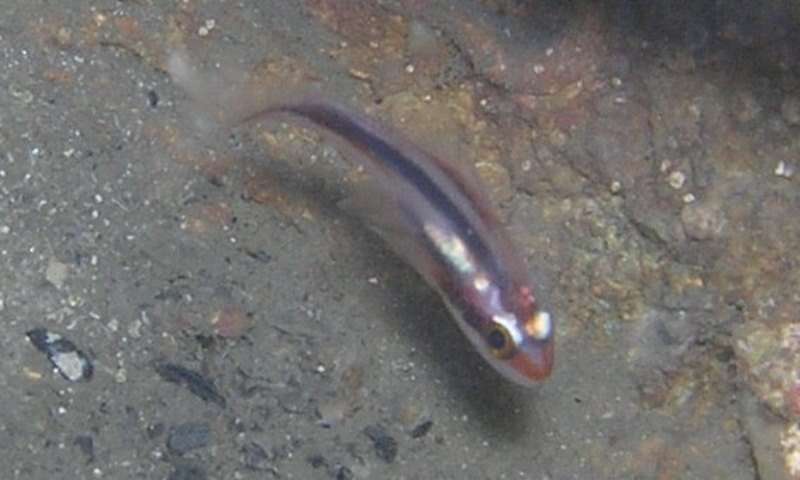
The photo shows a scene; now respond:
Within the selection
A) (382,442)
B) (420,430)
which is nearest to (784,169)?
(420,430)

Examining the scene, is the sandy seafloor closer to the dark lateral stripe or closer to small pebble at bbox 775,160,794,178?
small pebble at bbox 775,160,794,178

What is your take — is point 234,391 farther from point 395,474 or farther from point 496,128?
point 496,128

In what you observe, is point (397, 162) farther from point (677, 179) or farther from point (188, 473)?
point (188, 473)

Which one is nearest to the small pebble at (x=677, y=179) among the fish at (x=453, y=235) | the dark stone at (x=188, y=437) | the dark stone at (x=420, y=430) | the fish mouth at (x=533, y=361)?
the fish at (x=453, y=235)

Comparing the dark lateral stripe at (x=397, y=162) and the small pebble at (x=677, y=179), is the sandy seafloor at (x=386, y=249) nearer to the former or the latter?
the small pebble at (x=677, y=179)

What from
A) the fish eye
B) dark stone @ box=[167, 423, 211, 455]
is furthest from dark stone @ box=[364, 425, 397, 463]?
the fish eye

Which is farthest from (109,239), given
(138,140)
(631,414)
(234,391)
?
(631,414)

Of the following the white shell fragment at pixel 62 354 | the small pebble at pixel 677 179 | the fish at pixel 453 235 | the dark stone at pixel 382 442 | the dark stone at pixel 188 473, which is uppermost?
the fish at pixel 453 235

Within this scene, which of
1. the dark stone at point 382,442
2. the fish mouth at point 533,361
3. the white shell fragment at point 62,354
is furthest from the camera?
the dark stone at point 382,442
